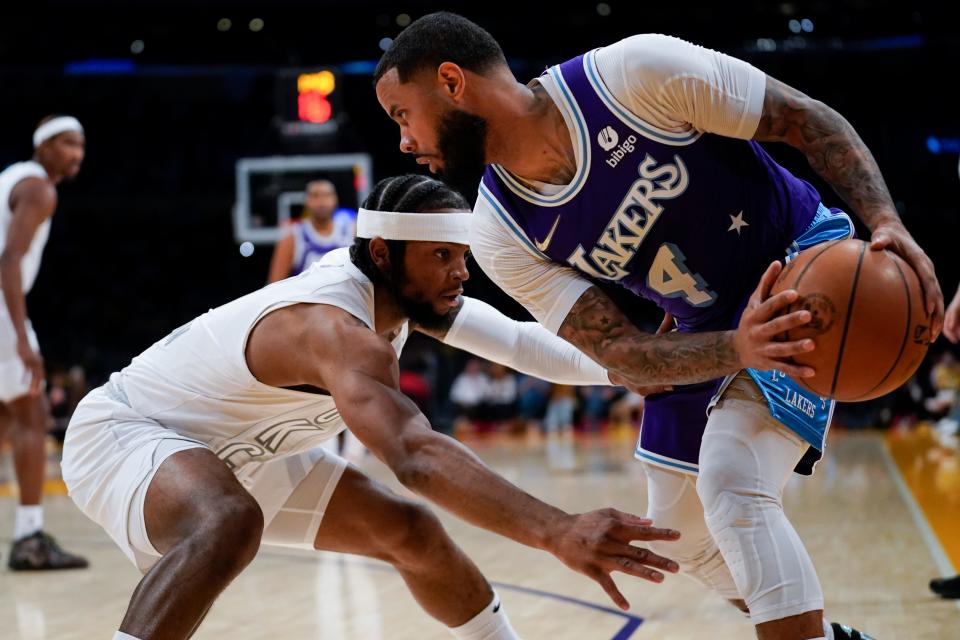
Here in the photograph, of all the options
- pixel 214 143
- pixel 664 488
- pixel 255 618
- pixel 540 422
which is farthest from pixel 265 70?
pixel 664 488

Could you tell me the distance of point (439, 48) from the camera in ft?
9.86

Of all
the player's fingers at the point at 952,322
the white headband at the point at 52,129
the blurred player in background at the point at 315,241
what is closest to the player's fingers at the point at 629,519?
the player's fingers at the point at 952,322

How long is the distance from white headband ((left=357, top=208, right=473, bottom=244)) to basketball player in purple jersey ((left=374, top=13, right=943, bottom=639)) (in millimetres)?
203

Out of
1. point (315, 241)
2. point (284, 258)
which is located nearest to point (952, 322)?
point (315, 241)

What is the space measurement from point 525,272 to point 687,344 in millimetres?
631

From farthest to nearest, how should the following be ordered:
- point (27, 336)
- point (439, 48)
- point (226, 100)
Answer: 1. point (226, 100)
2. point (27, 336)
3. point (439, 48)

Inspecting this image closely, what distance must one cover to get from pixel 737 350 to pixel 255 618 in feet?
9.70

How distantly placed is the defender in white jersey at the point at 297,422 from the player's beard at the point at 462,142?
14.0 inches

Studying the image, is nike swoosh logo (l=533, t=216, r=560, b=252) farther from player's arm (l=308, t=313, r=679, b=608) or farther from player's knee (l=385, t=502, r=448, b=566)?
player's knee (l=385, t=502, r=448, b=566)

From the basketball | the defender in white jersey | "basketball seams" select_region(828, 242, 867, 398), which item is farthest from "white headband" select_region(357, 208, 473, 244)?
"basketball seams" select_region(828, 242, 867, 398)

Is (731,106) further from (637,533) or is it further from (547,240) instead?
(637,533)

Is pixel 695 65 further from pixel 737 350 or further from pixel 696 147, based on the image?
pixel 737 350

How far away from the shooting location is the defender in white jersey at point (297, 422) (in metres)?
2.80

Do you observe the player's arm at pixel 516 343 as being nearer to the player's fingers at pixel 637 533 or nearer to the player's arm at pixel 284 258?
the player's fingers at pixel 637 533
